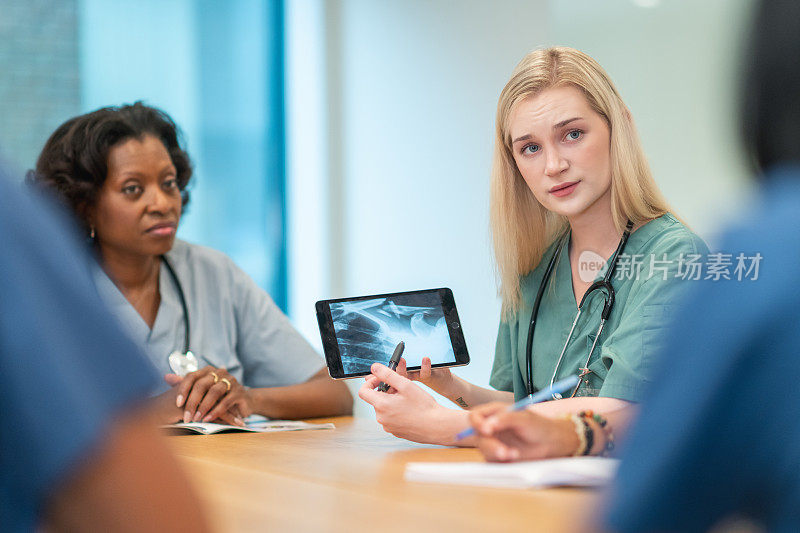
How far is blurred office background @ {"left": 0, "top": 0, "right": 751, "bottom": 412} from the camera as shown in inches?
95.9

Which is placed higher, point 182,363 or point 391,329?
point 391,329

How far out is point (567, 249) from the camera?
1572 millimetres

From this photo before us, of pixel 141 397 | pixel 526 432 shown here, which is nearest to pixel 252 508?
pixel 526 432

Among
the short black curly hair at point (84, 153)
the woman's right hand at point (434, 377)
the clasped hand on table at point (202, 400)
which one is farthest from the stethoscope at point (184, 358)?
the woman's right hand at point (434, 377)

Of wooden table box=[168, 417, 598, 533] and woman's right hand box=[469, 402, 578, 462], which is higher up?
woman's right hand box=[469, 402, 578, 462]

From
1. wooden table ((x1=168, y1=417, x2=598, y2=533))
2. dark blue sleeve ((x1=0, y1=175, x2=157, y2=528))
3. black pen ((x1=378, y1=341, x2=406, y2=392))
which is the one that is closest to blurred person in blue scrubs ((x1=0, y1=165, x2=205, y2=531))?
dark blue sleeve ((x1=0, y1=175, x2=157, y2=528))

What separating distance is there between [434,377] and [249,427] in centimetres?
37

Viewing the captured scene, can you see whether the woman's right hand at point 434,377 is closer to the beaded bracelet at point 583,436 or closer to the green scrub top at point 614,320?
the green scrub top at point 614,320

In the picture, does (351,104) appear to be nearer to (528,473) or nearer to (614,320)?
(614,320)

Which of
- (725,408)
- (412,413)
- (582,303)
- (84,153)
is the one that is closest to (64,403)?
(725,408)

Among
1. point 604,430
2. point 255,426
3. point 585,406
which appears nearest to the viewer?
point 604,430

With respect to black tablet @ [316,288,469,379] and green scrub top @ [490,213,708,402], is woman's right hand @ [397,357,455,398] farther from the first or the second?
green scrub top @ [490,213,708,402]

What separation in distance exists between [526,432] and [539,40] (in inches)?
81.3

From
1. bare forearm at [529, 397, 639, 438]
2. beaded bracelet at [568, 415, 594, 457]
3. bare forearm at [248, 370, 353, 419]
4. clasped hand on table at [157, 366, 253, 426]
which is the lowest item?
bare forearm at [248, 370, 353, 419]
